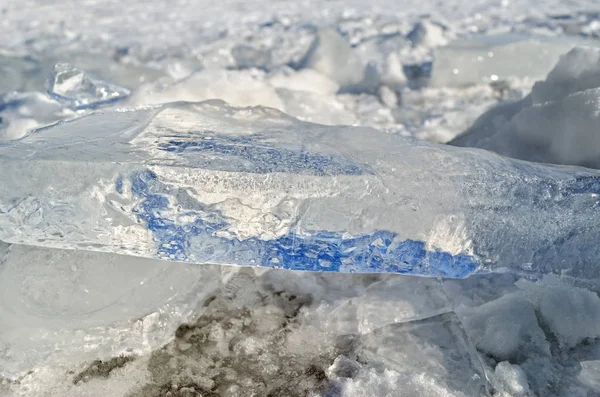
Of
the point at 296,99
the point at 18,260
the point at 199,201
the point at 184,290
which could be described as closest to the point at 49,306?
the point at 18,260

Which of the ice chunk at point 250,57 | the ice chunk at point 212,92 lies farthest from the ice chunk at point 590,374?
the ice chunk at point 250,57

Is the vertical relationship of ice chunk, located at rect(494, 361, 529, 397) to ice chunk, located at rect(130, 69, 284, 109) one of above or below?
below

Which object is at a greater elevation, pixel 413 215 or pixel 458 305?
pixel 413 215

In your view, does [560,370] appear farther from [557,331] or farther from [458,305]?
[458,305]

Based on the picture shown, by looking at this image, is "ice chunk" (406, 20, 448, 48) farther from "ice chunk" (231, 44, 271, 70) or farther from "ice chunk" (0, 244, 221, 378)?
"ice chunk" (0, 244, 221, 378)

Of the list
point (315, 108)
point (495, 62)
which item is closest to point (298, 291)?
point (315, 108)

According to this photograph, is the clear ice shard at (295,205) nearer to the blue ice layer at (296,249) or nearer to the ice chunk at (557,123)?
the blue ice layer at (296,249)

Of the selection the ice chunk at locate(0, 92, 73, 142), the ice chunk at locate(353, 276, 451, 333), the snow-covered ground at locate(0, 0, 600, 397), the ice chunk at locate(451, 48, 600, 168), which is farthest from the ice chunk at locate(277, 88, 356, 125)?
the ice chunk at locate(353, 276, 451, 333)

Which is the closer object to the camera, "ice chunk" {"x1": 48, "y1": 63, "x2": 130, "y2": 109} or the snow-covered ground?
the snow-covered ground
